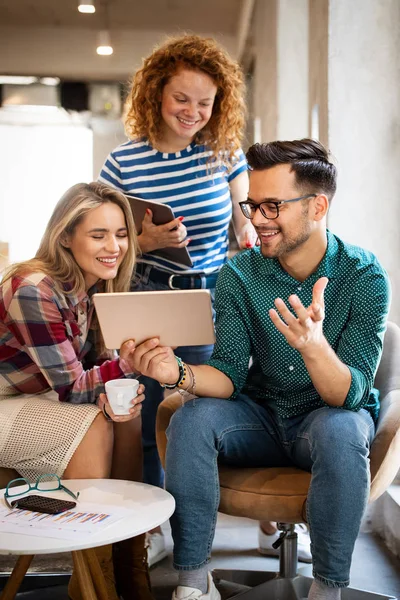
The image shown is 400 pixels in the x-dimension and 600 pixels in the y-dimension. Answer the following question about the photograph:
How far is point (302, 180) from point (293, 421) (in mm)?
616

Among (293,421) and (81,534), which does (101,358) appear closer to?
(293,421)

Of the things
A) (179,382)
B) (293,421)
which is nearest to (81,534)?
(179,382)

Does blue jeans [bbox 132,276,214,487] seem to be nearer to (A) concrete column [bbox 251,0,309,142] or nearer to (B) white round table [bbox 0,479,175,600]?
(B) white round table [bbox 0,479,175,600]

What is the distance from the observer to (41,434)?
1.97m

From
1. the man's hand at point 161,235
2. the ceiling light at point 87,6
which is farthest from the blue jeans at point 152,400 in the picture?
the ceiling light at point 87,6

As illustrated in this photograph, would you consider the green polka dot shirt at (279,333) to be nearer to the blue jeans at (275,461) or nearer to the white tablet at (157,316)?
the blue jeans at (275,461)

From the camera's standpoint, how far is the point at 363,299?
195 centimetres

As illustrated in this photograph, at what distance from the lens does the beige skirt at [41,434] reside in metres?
1.95

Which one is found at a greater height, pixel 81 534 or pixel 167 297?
pixel 167 297

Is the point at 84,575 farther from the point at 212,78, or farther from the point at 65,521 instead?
the point at 212,78

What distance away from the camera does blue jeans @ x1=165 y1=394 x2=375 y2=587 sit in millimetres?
1704

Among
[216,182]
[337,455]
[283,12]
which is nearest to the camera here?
[337,455]

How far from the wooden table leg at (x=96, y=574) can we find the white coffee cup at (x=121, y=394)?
0.33 meters

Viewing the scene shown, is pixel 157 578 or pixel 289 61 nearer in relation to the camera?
pixel 157 578
